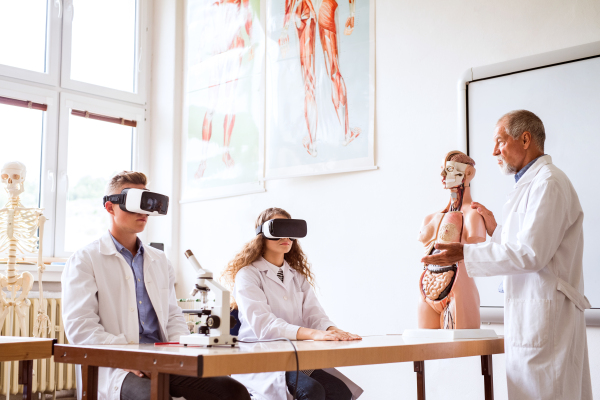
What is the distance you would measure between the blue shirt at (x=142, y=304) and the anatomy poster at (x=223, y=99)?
1.99 metres

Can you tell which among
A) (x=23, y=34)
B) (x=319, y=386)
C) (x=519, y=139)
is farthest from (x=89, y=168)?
(x=519, y=139)

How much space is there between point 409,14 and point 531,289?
2065 mm

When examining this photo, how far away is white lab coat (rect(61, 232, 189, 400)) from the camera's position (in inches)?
88.9

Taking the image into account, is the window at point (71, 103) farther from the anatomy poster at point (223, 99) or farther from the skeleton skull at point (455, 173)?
the skeleton skull at point (455, 173)

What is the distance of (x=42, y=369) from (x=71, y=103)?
81.5 inches

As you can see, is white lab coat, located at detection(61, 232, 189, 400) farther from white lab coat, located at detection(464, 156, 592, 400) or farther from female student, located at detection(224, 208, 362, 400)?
white lab coat, located at detection(464, 156, 592, 400)

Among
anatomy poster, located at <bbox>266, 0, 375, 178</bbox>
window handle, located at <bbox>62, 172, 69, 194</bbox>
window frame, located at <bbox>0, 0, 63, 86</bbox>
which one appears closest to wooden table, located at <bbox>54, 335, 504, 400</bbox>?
anatomy poster, located at <bbox>266, 0, 375, 178</bbox>

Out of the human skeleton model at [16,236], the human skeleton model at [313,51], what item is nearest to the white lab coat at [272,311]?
the human skeleton model at [313,51]

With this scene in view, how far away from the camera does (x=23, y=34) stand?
15.8 feet

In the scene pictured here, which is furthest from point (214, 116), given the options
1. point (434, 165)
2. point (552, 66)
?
point (552, 66)

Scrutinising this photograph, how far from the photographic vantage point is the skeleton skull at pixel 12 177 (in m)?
4.05

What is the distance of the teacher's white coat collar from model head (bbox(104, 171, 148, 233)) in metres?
1.49

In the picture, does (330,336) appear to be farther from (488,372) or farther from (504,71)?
(504,71)

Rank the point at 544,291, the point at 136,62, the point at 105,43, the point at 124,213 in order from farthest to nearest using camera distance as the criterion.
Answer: the point at 136,62, the point at 105,43, the point at 124,213, the point at 544,291
